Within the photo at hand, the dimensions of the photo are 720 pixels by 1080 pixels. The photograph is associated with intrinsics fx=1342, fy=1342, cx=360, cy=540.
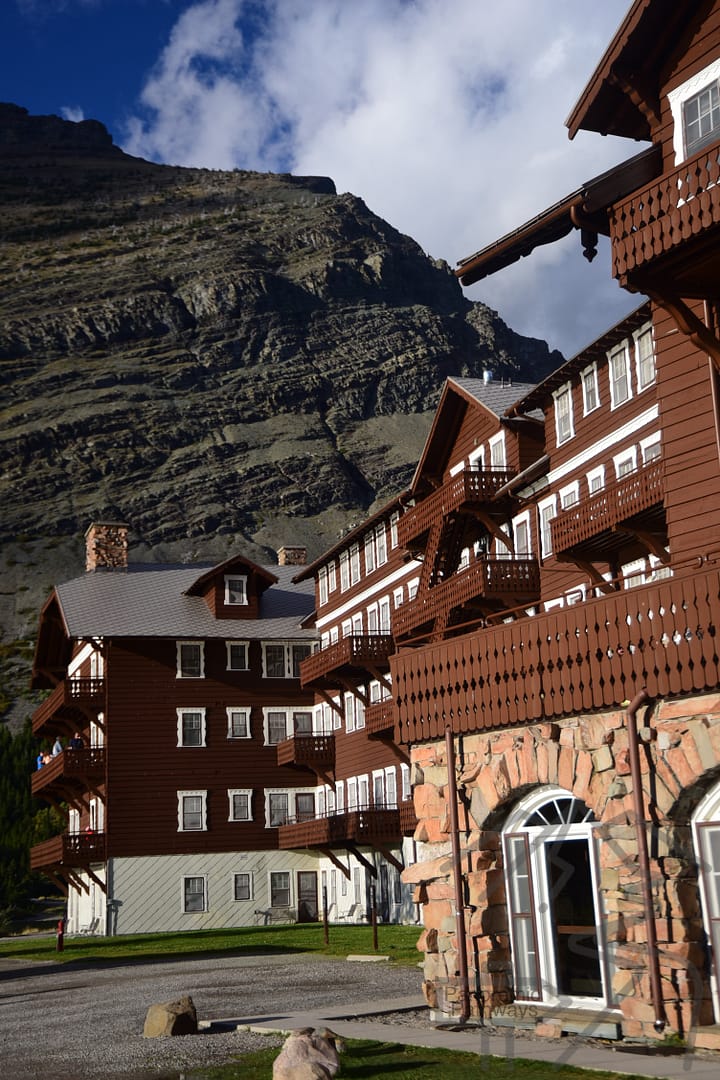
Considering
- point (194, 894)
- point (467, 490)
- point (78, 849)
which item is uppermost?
point (467, 490)

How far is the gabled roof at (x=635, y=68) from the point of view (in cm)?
1934

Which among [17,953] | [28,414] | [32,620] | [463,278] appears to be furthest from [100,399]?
[463,278]

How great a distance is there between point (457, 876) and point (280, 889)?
40.3 meters

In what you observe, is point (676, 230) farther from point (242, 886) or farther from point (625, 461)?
point (242, 886)

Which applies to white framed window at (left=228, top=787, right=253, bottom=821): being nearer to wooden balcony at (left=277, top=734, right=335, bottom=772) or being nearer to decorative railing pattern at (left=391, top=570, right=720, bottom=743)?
wooden balcony at (left=277, top=734, right=335, bottom=772)

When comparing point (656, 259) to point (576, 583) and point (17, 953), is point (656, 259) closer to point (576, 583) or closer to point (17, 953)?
point (576, 583)

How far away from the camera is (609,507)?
32.9 m

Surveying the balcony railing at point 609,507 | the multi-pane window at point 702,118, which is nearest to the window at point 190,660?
the balcony railing at point 609,507

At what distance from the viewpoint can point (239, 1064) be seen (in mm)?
15492

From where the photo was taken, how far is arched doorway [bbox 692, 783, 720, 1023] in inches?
577

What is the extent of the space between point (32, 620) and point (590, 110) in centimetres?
12209

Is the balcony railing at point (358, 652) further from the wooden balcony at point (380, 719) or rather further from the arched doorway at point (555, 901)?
the arched doorway at point (555, 901)

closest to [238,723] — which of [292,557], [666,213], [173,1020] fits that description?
[292,557]

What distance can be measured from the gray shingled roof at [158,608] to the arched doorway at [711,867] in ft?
137
